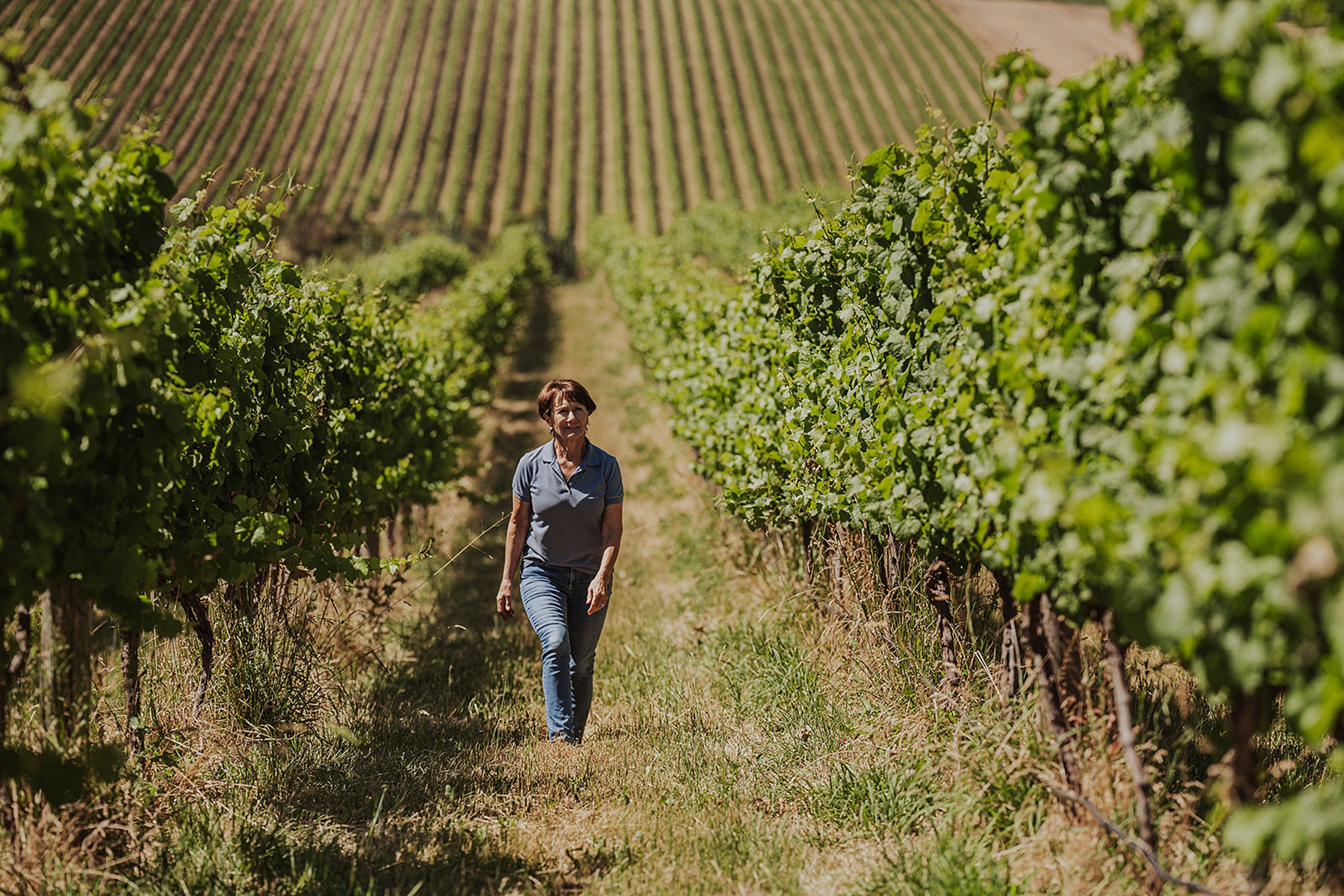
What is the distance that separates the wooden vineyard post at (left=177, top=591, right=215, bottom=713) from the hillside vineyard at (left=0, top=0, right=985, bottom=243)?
36.2 meters

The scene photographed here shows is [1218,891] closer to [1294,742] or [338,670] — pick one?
[1294,742]

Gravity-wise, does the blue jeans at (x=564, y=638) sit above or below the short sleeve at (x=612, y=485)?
below

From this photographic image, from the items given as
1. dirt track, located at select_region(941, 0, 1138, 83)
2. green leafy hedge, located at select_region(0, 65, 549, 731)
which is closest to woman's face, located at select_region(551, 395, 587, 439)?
green leafy hedge, located at select_region(0, 65, 549, 731)

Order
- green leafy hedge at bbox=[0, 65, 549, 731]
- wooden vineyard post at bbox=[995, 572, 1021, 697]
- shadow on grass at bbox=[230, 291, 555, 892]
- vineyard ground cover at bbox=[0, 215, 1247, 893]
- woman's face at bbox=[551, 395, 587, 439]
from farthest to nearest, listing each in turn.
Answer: woman's face at bbox=[551, 395, 587, 439]
wooden vineyard post at bbox=[995, 572, 1021, 697]
shadow on grass at bbox=[230, 291, 555, 892]
vineyard ground cover at bbox=[0, 215, 1247, 893]
green leafy hedge at bbox=[0, 65, 549, 731]

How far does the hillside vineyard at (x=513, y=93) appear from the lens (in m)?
43.2

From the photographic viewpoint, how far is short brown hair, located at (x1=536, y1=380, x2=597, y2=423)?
423cm

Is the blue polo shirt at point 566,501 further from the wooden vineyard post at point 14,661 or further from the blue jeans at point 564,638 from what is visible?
the wooden vineyard post at point 14,661

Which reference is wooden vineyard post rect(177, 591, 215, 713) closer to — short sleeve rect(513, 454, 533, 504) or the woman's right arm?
the woman's right arm

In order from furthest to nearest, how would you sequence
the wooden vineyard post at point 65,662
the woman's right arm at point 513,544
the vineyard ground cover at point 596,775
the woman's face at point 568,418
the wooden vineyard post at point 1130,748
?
1. the woman's right arm at point 513,544
2. the woman's face at point 568,418
3. the vineyard ground cover at point 596,775
4. the wooden vineyard post at point 65,662
5. the wooden vineyard post at point 1130,748

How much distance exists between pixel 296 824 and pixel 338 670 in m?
1.43

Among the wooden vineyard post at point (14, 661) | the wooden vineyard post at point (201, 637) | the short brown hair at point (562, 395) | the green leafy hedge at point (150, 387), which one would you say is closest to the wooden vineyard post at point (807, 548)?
the short brown hair at point (562, 395)

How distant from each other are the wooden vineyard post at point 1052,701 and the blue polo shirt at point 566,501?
1993 millimetres

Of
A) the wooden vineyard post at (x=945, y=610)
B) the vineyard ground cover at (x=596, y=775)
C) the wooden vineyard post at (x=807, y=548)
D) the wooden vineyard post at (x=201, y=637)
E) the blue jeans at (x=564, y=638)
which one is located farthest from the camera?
the wooden vineyard post at (x=807, y=548)

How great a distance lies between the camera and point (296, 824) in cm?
327
